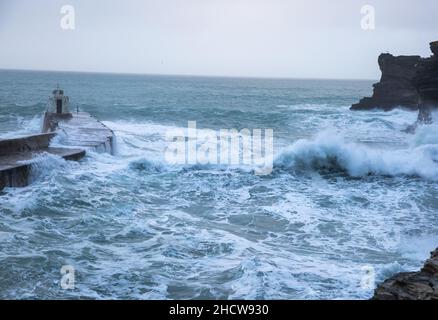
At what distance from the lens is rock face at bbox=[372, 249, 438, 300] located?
4.02m

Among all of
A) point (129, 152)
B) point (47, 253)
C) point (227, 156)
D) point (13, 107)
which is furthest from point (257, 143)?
point (13, 107)

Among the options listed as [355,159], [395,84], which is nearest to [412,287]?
[355,159]

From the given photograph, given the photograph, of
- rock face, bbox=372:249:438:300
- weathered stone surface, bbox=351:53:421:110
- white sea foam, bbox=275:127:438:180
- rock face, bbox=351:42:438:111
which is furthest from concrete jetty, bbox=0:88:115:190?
weathered stone surface, bbox=351:53:421:110

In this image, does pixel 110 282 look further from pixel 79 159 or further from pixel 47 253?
pixel 79 159

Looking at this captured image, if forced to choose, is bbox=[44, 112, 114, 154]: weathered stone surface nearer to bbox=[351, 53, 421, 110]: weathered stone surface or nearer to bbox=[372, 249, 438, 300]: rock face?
bbox=[372, 249, 438, 300]: rock face

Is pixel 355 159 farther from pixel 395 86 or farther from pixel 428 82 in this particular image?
pixel 395 86

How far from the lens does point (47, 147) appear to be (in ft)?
46.9

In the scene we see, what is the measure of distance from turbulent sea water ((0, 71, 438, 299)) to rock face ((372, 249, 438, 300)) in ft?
3.78

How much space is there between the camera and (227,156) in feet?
54.5

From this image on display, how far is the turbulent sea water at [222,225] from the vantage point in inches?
232

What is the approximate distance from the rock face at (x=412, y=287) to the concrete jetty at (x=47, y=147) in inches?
329

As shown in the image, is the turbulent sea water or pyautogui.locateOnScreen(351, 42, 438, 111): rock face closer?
the turbulent sea water

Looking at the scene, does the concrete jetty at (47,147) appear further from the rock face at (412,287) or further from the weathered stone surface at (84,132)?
the rock face at (412,287)

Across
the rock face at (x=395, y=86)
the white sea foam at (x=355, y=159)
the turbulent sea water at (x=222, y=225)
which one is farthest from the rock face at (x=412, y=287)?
the rock face at (x=395, y=86)
